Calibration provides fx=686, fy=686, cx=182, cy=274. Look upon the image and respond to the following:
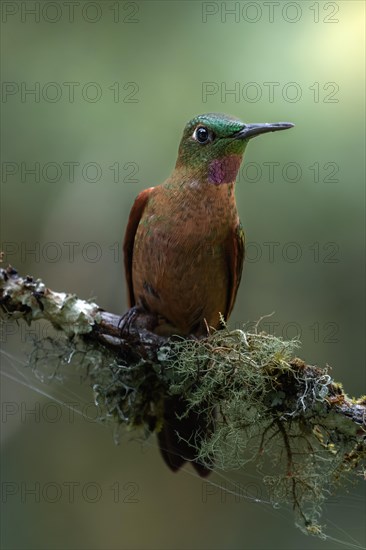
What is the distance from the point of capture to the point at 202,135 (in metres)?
3.26

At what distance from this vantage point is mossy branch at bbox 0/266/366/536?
2.36 m

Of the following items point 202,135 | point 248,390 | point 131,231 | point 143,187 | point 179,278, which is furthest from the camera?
point 143,187

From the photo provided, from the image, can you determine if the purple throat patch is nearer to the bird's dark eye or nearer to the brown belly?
the bird's dark eye

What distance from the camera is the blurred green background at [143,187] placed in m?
4.37

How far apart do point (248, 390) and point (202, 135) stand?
1352 mm

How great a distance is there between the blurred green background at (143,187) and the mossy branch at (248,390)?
155 centimetres

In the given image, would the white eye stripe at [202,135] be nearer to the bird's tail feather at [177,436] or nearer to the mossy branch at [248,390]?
the mossy branch at [248,390]

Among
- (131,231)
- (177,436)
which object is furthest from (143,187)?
(177,436)

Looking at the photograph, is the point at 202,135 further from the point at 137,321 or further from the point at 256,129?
the point at 137,321

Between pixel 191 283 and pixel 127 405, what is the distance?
63 centimetres

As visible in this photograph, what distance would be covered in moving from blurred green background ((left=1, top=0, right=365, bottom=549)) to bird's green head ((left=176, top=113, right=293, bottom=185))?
1172 mm

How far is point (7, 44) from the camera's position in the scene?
5020 millimetres

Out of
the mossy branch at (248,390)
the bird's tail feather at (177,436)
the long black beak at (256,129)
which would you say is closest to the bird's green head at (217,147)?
the long black beak at (256,129)

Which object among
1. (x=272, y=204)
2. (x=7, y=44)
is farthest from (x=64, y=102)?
(x=272, y=204)
